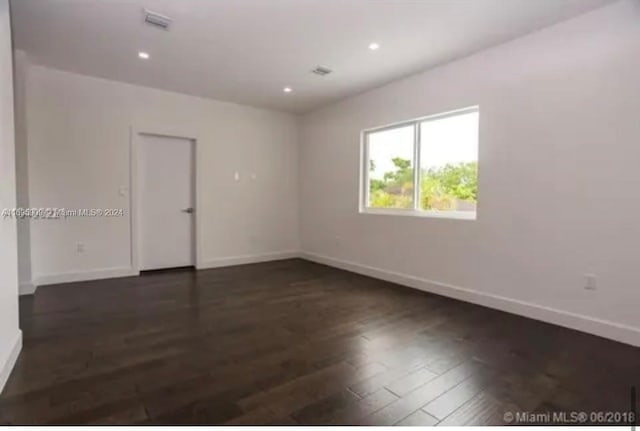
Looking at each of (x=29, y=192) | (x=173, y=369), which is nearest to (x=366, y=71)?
(x=173, y=369)

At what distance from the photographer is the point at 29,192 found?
428cm

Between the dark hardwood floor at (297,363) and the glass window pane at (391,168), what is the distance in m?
1.62

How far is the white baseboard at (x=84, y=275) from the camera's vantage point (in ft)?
14.5

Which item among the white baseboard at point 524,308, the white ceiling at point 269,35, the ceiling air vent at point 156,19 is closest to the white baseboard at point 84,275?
the white ceiling at point 269,35

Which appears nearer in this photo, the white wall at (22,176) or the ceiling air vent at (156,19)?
the ceiling air vent at (156,19)

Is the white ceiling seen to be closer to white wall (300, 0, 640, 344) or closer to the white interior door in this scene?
white wall (300, 0, 640, 344)

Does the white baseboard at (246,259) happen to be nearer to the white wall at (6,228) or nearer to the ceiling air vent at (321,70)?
the white wall at (6,228)

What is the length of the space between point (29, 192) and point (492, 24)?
5.62 metres

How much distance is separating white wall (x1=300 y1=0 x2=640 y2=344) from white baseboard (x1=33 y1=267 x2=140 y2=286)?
401 cm

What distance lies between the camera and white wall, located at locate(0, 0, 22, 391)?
212 cm

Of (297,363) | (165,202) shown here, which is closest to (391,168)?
(297,363)

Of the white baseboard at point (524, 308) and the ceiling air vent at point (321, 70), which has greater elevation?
the ceiling air vent at point (321, 70)

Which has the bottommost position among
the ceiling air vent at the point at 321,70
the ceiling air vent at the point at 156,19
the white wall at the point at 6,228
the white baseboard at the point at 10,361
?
the white baseboard at the point at 10,361

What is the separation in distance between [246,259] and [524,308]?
14.3ft
